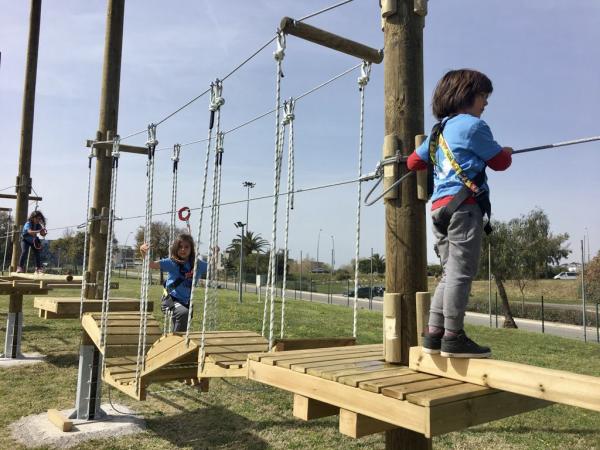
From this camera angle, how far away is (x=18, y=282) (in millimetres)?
8453

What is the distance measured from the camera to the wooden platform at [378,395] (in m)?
1.96

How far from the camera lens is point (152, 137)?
546 cm

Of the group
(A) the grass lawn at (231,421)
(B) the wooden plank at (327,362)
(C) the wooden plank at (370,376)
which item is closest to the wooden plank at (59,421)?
(A) the grass lawn at (231,421)

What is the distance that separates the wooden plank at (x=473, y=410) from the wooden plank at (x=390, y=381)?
0.84ft

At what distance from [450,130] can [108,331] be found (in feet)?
14.6

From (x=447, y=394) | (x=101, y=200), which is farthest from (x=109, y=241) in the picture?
(x=447, y=394)

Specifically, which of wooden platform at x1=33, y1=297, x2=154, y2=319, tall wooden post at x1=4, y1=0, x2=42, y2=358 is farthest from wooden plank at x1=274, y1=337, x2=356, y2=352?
tall wooden post at x1=4, y1=0, x2=42, y2=358

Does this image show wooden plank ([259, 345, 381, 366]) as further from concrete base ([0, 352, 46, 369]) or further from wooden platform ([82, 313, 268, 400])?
concrete base ([0, 352, 46, 369])

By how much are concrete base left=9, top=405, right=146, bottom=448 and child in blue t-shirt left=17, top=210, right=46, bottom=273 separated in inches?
211

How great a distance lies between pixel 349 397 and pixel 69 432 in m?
4.79

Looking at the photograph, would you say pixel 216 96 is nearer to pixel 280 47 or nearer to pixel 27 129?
pixel 280 47

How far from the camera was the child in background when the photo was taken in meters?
5.74

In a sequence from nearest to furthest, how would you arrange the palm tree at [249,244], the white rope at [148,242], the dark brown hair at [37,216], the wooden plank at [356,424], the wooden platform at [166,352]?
the wooden plank at [356,424]
the wooden platform at [166,352]
the white rope at [148,242]
the dark brown hair at [37,216]
the palm tree at [249,244]

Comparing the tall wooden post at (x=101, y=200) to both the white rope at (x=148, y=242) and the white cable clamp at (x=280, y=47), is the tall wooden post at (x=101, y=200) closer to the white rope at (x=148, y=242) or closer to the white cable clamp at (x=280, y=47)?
the white rope at (x=148, y=242)
